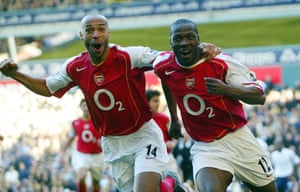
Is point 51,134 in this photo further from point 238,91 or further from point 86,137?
point 238,91

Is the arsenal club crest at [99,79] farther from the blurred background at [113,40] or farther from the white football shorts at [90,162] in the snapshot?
the blurred background at [113,40]

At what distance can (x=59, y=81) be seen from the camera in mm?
8828

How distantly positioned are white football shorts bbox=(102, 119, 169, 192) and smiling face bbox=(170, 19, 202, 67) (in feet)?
3.78

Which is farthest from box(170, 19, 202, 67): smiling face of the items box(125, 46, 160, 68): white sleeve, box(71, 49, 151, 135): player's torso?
box(71, 49, 151, 135): player's torso

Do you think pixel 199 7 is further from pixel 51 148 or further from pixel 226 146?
pixel 226 146

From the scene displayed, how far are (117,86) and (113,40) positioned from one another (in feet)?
90.7

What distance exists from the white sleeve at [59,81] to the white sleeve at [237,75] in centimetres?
174

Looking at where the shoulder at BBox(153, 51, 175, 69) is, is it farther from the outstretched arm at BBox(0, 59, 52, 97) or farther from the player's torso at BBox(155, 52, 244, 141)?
the outstretched arm at BBox(0, 59, 52, 97)

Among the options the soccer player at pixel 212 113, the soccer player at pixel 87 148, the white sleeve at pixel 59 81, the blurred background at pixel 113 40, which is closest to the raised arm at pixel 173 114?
the soccer player at pixel 212 113

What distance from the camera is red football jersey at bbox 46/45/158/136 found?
8.48 meters

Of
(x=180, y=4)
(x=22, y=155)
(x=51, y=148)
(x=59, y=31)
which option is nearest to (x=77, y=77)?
(x=22, y=155)

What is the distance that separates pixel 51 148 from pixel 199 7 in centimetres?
1014

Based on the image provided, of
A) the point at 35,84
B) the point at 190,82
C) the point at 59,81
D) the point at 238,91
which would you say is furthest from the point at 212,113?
the point at 35,84

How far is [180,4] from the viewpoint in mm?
32219
